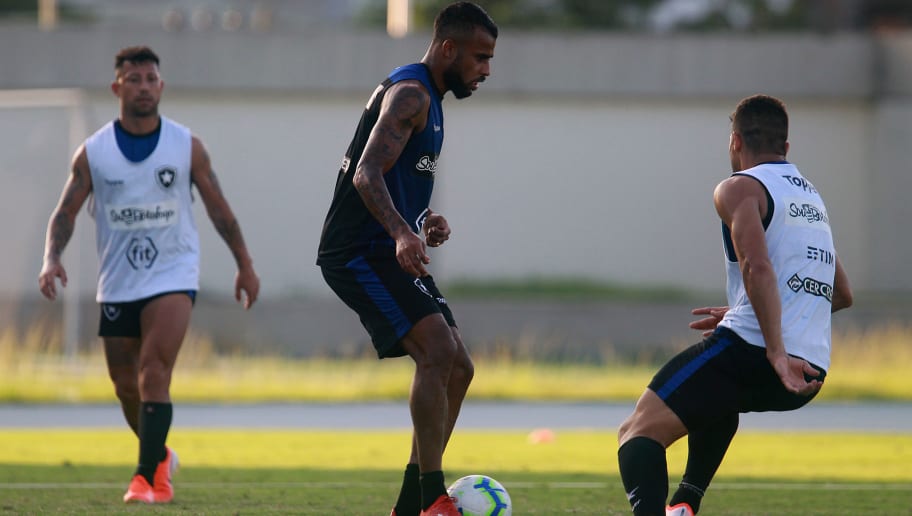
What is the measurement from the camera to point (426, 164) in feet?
22.0

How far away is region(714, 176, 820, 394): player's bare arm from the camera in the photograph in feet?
19.1

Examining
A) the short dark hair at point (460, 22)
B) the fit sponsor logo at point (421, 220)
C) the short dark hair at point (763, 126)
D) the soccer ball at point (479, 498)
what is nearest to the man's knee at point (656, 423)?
the soccer ball at point (479, 498)

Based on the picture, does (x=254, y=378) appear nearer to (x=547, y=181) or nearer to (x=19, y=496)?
(x=19, y=496)

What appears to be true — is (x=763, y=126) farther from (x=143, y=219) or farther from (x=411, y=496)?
(x=143, y=219)

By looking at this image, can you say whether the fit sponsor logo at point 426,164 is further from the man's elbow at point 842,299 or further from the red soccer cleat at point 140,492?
the red soccer cleat at point 140,492

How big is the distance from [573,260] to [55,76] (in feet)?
33.5

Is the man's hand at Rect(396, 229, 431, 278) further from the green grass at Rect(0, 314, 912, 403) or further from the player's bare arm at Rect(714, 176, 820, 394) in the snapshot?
the green grass at Rect(0, 314, 912, 403)

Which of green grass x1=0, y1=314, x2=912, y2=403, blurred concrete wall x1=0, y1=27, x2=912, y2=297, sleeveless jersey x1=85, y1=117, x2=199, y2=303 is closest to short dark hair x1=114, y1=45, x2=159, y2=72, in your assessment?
sleeveless jersey x1=85, y1=117, x2=199, y2=303

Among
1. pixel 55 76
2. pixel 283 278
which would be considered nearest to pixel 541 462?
pixel 283 278

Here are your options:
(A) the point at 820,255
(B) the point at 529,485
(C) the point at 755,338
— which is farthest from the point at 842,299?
(B) the point at 529,485

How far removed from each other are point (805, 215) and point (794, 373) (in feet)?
2.22

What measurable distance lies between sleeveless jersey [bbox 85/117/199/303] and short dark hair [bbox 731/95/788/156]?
3575mm

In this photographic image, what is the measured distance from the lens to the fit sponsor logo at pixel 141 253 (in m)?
8.42

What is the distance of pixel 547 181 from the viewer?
93.3 ft
